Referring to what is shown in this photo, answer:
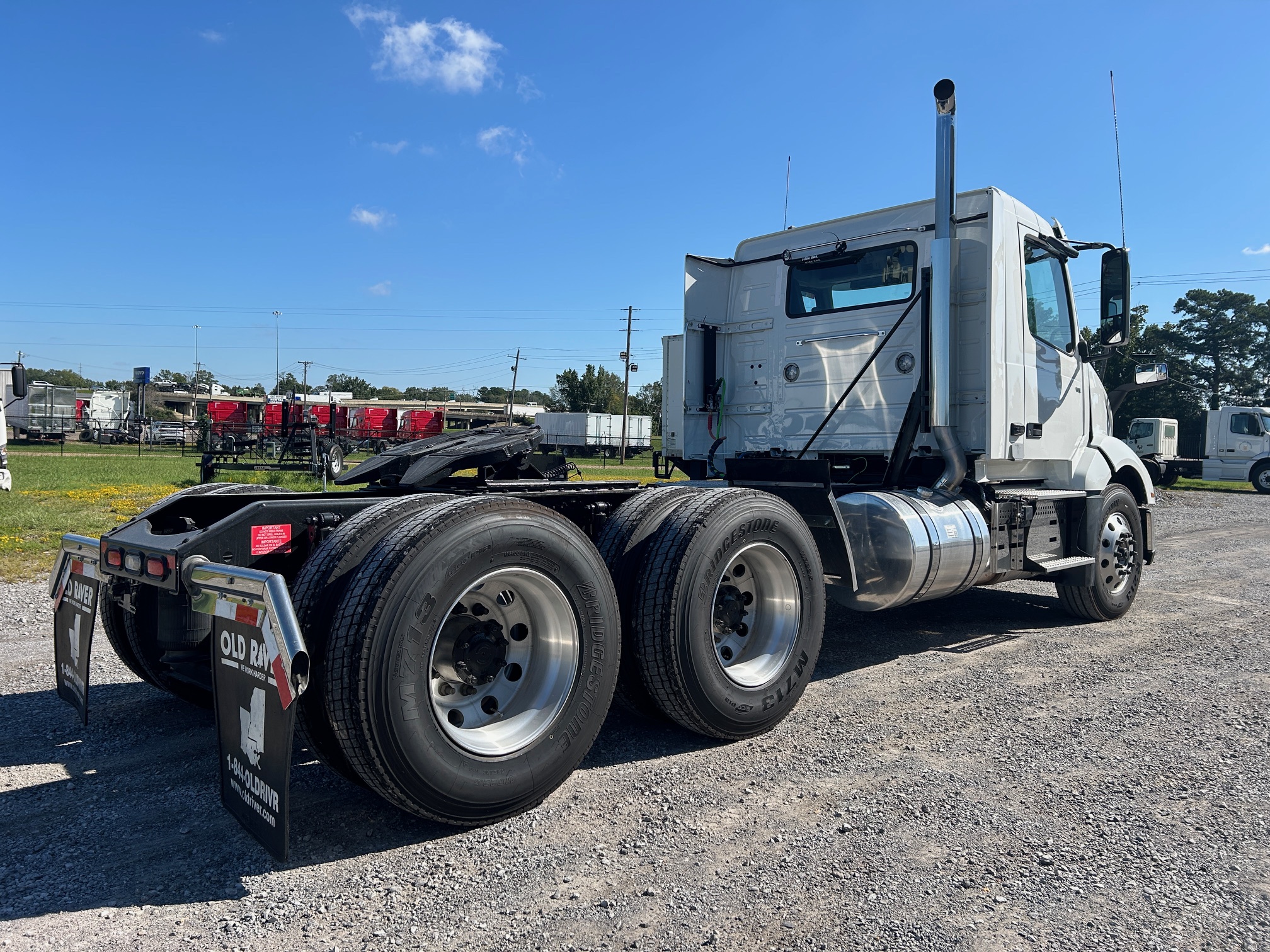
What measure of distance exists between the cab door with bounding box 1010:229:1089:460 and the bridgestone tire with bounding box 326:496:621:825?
13.3 feet

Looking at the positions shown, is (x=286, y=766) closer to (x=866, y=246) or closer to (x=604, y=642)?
(x=604, y=642)

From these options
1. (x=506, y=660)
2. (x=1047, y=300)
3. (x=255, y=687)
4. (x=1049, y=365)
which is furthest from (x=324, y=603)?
(x=1047, y=300)

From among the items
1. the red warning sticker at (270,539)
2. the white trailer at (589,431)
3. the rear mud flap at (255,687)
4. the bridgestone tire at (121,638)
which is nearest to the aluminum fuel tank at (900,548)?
the red warning sticker at (270,539)

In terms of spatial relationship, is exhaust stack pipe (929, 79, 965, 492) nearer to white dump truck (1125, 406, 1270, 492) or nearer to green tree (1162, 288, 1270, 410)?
white dump truck (1125, 406, 1270, 492)

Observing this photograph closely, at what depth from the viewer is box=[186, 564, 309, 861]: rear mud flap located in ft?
8.14

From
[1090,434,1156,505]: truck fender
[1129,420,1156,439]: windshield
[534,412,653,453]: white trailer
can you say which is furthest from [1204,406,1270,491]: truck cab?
[534,412,653,453]: white trailer

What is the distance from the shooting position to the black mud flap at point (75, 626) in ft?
11.4

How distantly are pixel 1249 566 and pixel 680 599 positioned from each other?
9.41 meters

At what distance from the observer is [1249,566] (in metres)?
9.95

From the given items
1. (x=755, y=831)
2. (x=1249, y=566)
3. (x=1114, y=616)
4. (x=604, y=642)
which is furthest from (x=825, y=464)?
(x=1249, y=566)

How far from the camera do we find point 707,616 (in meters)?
3.80

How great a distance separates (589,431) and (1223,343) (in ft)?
Result: 151

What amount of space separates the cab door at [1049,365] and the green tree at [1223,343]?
2510 inches

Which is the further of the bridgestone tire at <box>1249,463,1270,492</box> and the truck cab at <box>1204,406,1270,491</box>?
the truck cab at <box>1204,406,1270,491</box>
